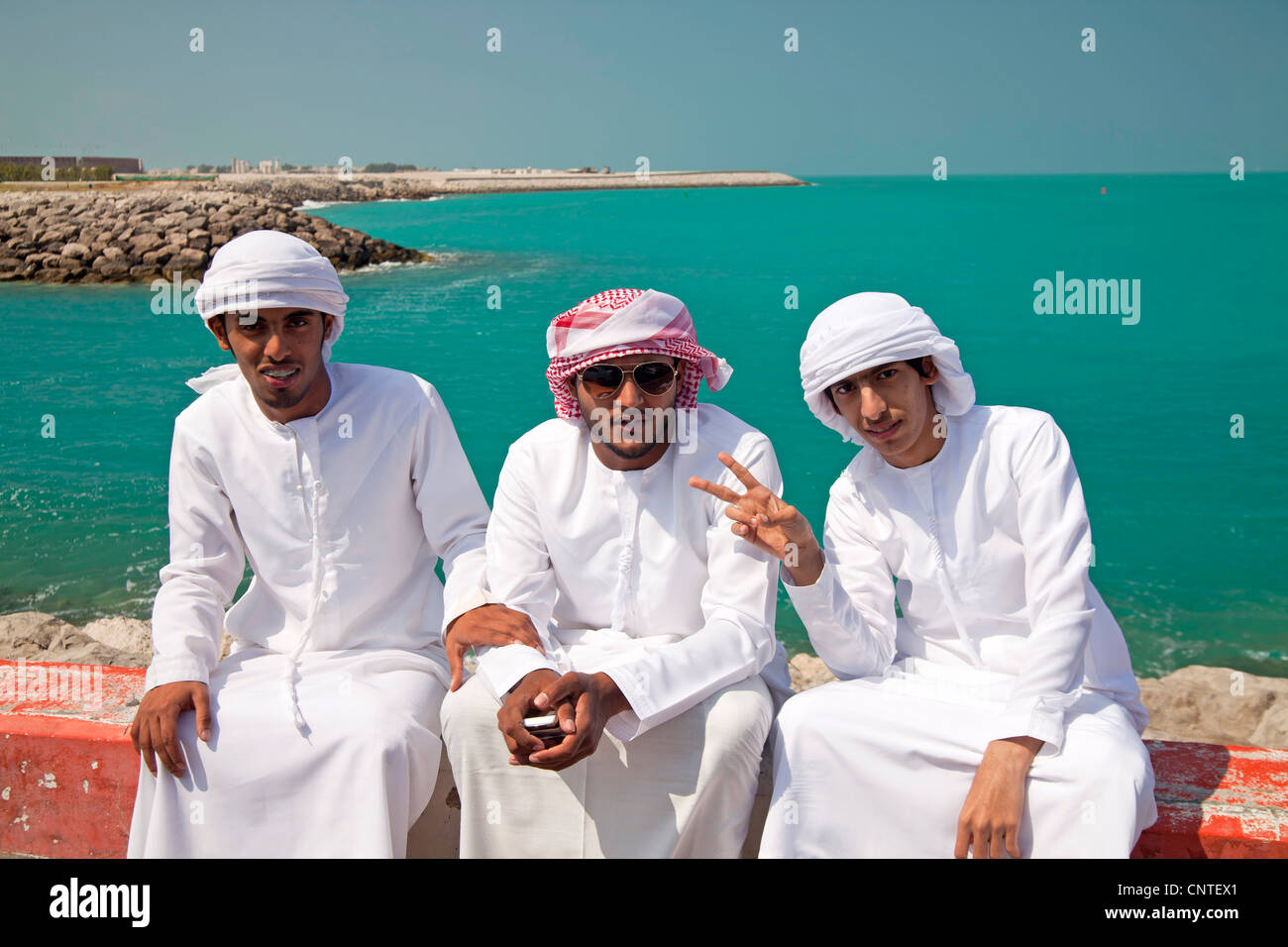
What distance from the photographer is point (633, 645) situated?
2883 mm

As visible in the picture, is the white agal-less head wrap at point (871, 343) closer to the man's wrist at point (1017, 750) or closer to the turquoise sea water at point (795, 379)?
the man's wrist at point (1017, 750)

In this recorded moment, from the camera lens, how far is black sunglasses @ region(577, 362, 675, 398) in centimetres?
280

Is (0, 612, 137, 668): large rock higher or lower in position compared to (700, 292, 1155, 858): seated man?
lower

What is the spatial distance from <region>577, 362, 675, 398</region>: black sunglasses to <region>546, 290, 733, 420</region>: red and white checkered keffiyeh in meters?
0.03

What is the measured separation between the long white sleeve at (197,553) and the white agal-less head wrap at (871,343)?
1739mm

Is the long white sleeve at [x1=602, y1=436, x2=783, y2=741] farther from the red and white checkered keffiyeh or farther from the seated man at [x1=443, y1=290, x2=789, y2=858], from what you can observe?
the red and white checkered keffiyeh

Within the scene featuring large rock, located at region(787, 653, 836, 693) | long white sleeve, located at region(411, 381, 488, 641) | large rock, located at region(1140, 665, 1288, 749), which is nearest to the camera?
long white sleeve, located at region(411, 381, 488, 641)

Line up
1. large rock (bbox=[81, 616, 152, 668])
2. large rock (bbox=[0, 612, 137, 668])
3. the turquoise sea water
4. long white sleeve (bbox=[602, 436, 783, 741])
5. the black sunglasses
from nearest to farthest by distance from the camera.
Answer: long white sleeve (bbox=[602, 436, 783, 741]) < the black sunglasses < large rock (bbox=[0, 612, 137, 668]) < large rock (bbox=[81, 616, 152, 668]) < the turquoise sea water

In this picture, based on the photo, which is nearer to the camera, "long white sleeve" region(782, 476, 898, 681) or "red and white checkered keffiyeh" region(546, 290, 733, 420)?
"long white sleeve" region(782, 476, 898, 681)

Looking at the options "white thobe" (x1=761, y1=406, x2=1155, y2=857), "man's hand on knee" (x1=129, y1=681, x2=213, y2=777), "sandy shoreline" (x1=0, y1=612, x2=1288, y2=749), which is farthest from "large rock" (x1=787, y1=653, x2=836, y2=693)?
"man's hand on knee" (x1=129, y1=681, x2=213, y2=777)

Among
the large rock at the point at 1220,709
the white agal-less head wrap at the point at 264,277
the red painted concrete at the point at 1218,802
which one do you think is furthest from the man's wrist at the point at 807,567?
the large rock at the point at 1220,709

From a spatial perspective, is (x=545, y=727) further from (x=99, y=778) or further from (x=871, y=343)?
(x=99, y=778)
